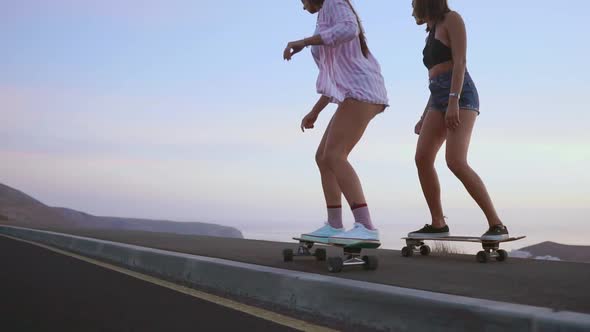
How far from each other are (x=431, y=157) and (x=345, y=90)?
5.12ft

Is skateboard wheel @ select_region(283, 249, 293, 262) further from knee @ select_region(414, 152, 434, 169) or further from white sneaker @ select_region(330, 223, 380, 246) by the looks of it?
knee @ select_region(414, 152, 434, 169)

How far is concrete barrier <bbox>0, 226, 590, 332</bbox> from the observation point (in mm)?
2568

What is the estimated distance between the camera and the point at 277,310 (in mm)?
3850

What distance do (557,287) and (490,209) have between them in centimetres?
183

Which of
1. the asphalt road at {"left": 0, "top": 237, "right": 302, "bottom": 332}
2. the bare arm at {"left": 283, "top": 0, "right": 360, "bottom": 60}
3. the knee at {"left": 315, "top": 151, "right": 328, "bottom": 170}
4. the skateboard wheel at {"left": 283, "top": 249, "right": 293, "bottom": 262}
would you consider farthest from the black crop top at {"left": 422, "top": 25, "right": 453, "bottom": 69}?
the asphalt road at {"left": 0, "top": 237, "right": 302, "bottom": 332}

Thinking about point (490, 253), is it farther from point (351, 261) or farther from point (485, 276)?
point (351, 261)

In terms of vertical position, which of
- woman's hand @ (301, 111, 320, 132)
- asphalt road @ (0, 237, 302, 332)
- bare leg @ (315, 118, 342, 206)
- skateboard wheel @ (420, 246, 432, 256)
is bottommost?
asphalt road @ (0, 237, 302, 332)

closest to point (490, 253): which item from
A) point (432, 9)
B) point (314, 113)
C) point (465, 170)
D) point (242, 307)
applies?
point (465, 170)

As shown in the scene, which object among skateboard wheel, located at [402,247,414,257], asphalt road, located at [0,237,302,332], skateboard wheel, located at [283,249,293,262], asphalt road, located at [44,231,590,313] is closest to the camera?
asphalt road, located at [44,231,590,313]

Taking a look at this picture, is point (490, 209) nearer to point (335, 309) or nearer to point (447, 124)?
point (447, 124)

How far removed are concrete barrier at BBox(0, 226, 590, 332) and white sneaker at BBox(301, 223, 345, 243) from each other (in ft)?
2.04

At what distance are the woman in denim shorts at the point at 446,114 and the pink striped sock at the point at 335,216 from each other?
1143mm

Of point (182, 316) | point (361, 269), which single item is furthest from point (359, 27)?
point (182, 316)

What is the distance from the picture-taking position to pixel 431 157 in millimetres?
5906
